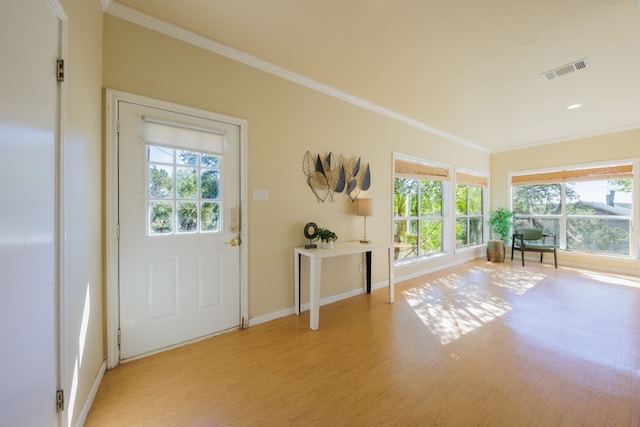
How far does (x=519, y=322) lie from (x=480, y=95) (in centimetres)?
274

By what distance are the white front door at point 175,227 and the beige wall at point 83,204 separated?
0.18m

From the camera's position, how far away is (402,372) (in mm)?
1793

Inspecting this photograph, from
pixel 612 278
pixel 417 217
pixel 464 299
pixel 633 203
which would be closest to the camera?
pixel 464 299

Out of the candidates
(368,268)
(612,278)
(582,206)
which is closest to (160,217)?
(368,268)

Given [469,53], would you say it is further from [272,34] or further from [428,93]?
[272,34]

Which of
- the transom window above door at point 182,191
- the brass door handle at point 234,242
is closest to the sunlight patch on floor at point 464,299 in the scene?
the brass door handle at point 234,242

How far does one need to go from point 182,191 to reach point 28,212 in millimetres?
1171

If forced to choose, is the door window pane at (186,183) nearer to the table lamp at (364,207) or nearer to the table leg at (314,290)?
the table leg at (314,290)

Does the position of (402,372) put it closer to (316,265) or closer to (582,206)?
(316,265)

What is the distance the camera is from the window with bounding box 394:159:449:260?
13.7 feet

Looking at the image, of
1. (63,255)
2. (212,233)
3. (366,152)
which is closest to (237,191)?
(212,233)

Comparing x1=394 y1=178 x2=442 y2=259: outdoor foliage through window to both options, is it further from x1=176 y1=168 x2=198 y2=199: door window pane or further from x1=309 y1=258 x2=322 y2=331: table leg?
x1=176 y1=168 x2=198 y2=199: door window pane

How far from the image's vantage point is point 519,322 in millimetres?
2557

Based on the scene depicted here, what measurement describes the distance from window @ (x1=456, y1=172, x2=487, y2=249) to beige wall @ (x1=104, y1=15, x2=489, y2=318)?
243 centimetres
